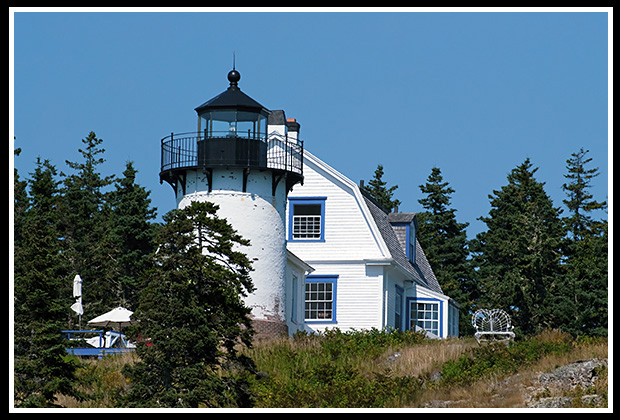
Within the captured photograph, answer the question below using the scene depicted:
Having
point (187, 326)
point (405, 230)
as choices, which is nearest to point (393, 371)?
point (187, 326)

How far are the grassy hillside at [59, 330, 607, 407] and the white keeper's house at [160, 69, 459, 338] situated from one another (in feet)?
9.48

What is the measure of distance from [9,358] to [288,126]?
2260 cm

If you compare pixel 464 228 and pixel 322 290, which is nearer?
pixel 322 290

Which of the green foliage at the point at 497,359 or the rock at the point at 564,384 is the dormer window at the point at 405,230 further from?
the rock at the point at 564,384

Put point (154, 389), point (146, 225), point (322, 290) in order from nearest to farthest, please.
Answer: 1. point (154, 389)
2. point (322, 290)
3. point (146, 225)

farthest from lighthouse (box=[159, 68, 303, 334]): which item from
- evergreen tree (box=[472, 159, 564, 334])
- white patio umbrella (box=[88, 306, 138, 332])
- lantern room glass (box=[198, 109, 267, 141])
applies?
evergreen tree (box=[472, 159, 564, 334])

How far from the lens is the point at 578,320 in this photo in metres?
38.0

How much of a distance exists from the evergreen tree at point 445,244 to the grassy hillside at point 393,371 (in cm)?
2158

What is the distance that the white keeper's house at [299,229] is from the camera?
96.3ft

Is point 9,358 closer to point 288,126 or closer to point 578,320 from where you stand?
point 288,126

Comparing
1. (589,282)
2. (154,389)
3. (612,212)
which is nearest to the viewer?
(612,212)

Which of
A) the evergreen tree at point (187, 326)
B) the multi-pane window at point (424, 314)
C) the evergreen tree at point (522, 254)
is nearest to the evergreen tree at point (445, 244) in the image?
the evergreen tree at point (522, 254)
